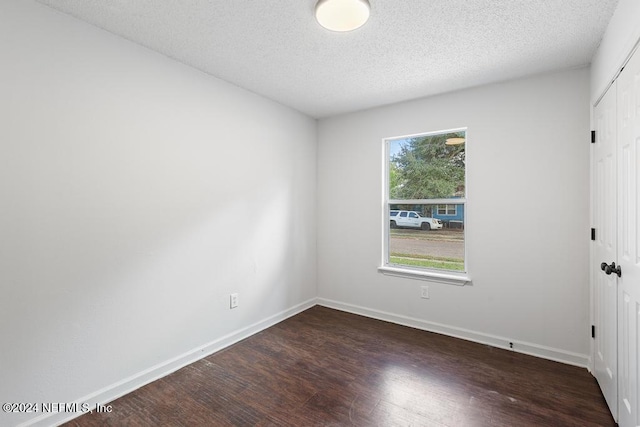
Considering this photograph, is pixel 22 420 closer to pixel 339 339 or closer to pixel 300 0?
pixel 339 339

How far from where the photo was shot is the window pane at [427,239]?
3105mm

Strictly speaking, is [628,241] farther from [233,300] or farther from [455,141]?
[233,300]

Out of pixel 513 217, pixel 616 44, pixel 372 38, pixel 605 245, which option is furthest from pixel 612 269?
pixel 372 38

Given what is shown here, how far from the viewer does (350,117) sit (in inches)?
146

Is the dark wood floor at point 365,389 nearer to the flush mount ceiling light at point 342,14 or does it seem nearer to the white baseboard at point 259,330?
the white baseboard at point 259,330

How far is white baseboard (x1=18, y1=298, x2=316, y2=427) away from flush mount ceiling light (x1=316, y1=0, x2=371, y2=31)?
2718 millimetres

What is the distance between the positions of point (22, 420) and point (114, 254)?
1.00 metres

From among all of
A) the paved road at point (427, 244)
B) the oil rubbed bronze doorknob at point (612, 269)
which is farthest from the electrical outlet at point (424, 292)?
the oil rubbed bronze doorknob at point (612, 269)

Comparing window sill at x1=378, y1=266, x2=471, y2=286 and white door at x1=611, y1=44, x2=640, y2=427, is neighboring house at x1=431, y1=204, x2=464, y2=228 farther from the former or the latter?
white door at x1=611, y1=44, x2=640, y2=427

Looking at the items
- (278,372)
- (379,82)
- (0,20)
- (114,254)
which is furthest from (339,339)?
(0,20)

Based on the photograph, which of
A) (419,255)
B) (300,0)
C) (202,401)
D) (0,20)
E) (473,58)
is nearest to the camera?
(0,20)

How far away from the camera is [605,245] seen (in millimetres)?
1997

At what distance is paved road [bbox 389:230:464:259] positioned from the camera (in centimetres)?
312

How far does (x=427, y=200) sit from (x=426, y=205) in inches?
2.3
